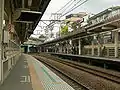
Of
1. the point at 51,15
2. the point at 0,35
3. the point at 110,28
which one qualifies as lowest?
the point at 0,35

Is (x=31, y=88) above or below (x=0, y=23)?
below

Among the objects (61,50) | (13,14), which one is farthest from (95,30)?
(61,50)

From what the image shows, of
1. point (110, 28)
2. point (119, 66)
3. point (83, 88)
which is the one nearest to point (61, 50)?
point (110, 28)

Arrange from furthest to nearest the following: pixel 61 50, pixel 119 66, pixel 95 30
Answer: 1. pixel 61 50
2. pixel 95 30
3. pixel 119 66

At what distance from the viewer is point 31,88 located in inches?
348

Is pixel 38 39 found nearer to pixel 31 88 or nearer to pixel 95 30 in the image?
pixel 95 30

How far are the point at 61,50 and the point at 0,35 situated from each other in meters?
55.0

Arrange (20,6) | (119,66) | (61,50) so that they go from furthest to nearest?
(61,50) → (119,66) → (20,6)

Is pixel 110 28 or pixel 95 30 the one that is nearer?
pixel 110 28

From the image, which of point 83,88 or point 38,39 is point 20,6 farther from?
point 38,39

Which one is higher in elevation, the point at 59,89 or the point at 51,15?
the point at 51,15

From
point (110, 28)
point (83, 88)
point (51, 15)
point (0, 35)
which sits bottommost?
point (83, 88)

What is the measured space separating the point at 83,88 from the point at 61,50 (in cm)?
5334

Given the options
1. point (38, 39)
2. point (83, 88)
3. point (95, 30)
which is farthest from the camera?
point (38, 39)
